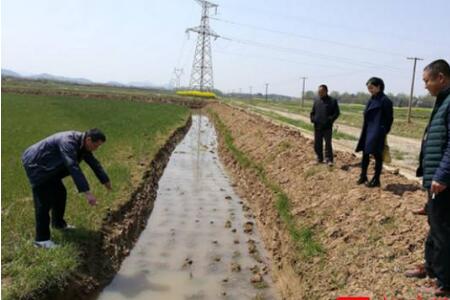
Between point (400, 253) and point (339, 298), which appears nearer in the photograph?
point (339, 298)

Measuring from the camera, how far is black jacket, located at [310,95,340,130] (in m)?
9.80

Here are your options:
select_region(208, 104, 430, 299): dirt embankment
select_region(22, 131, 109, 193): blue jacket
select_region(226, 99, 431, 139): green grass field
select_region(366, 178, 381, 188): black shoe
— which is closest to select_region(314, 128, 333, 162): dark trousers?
select_region(208, 104, 430, 299): dirt embankment

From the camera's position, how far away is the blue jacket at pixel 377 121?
24.4 feet

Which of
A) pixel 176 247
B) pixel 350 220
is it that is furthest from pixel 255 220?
pixel 350 220

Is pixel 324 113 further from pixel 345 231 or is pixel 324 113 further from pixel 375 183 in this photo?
pixel 345 231

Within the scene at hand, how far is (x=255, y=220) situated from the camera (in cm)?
1062

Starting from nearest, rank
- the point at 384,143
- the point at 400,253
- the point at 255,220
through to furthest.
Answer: the point at 400,253
the point at 384,143
the point at 255,220

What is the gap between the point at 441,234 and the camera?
4371mm

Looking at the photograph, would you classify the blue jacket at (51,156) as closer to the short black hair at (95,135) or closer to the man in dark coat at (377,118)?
the short black hair at (95,135)

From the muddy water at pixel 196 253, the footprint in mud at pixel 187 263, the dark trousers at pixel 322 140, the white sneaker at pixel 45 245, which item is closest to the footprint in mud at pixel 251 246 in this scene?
the muddy water at pixel 196 253

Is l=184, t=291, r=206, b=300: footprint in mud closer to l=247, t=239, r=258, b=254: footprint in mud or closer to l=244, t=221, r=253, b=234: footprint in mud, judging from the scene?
l=247, t=239, r=258, b=254: footprint in mud

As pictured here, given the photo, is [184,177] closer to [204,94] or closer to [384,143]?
[384,143]

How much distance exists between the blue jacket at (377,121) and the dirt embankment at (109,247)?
4513mm

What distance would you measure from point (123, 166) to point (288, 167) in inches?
175
